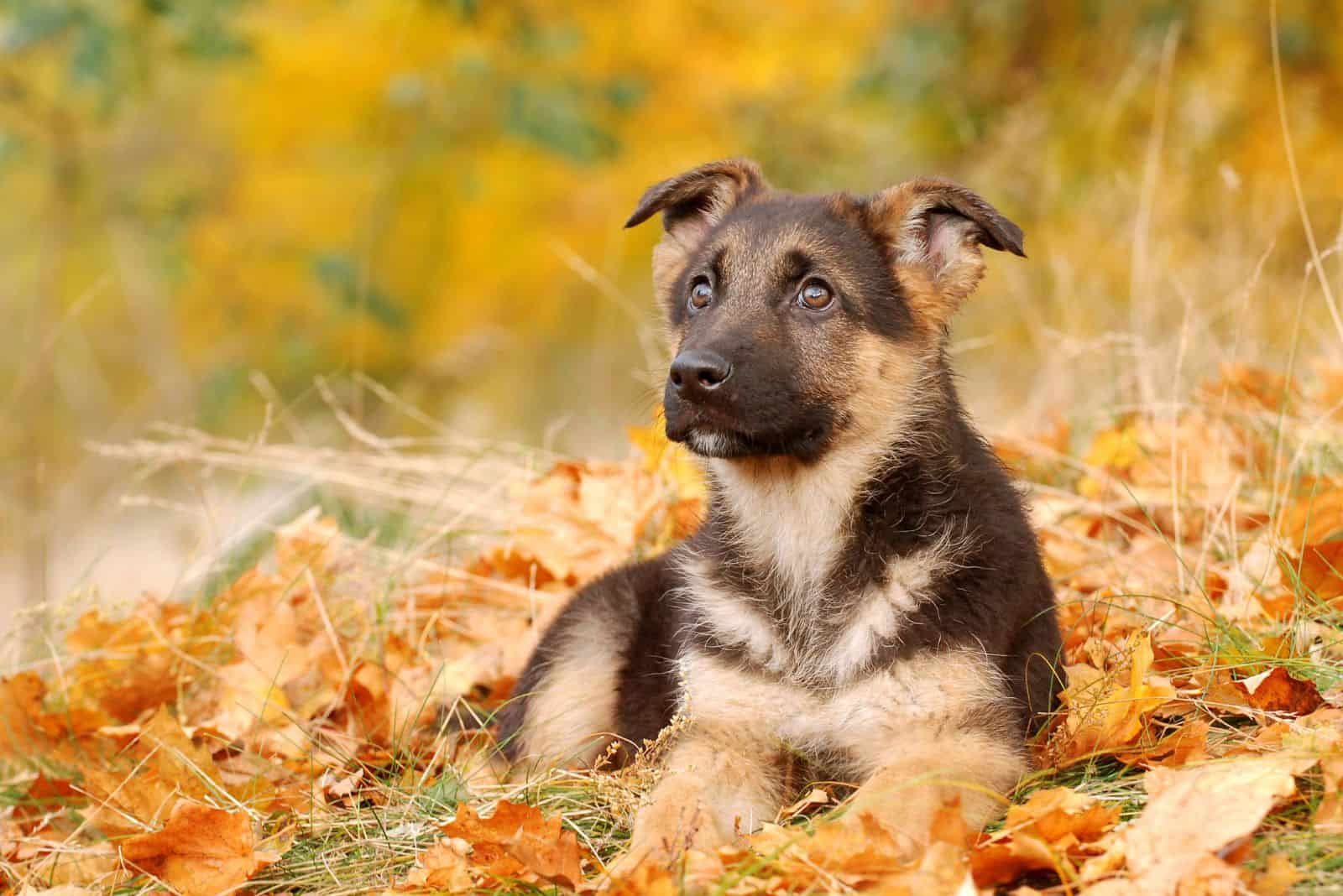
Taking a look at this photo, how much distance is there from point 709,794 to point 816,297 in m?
1.54

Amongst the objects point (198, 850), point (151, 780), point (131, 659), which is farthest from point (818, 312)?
point (131, 659)

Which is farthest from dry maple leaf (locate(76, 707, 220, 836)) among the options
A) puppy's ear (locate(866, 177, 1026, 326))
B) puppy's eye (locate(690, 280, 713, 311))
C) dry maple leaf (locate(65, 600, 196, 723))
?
puppy's ear (locate(866, 177, 1026, 326))

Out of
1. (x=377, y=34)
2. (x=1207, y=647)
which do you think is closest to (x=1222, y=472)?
(x=1207, y=647)

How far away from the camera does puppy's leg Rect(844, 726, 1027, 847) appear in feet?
11.3

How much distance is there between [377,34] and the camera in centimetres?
1362

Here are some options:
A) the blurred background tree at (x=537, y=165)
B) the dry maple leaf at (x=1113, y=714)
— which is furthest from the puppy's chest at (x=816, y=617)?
the blurred background tree at (x=537, y=165)

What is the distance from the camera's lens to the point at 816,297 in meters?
4.44

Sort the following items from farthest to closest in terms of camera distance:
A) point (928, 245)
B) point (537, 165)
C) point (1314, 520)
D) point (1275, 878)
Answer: point (537, 165)
point (1314, 520)
point (928, 245)
point (1275, 878)

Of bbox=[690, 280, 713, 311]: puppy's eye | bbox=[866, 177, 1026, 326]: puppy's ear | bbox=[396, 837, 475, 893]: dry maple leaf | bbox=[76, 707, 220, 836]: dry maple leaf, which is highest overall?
bbox=[866, 177, 1026, 326]: puppy's ear

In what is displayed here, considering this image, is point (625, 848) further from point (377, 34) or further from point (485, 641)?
point (377, 34)

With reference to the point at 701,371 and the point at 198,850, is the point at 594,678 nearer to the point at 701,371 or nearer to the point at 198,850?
the point at 701,371

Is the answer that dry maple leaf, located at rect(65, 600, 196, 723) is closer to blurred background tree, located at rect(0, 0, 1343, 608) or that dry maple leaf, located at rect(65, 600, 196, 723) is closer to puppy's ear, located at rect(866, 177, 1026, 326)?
puppy's ear, located at rect(866, 177, 1026, 326)

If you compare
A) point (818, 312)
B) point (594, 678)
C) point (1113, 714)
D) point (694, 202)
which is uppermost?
point (694, 202)

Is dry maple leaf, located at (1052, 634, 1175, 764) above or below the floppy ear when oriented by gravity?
below
